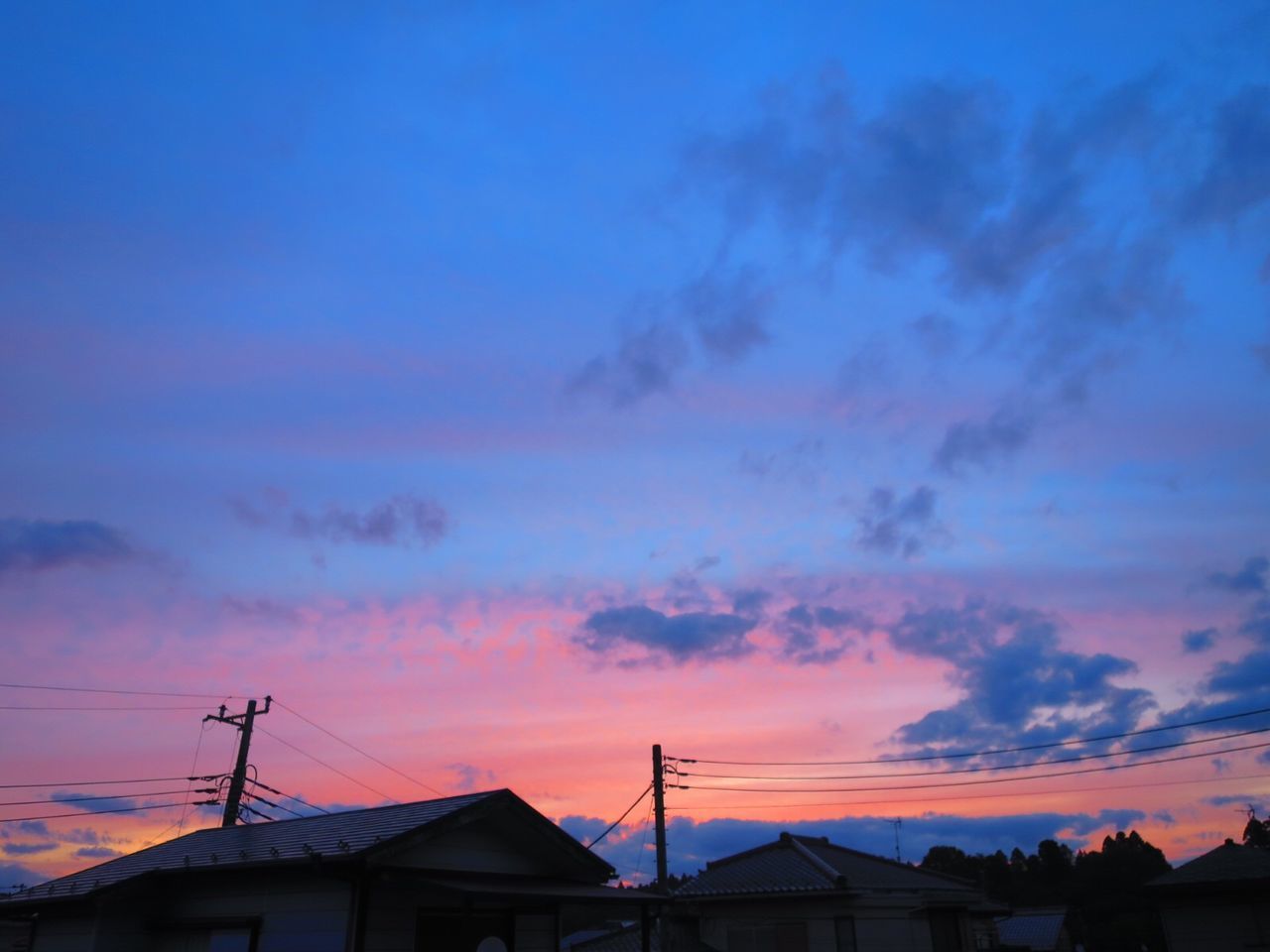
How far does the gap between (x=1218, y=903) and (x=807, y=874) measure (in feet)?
41.5

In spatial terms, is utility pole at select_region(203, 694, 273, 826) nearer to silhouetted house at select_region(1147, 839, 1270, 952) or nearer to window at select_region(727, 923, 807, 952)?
window at select_region(727, 923, 807, 952)

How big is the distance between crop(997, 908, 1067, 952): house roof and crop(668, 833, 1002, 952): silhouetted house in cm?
3995

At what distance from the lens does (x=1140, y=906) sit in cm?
7494

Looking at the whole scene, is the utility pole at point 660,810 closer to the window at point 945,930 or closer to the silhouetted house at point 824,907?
the silhouetted house at point 824,907

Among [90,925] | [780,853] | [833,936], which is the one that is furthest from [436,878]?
[780,853]

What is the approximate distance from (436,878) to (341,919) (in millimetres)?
1620

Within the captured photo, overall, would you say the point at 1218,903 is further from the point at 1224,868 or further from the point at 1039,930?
the point at 1039,930

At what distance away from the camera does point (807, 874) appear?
96.7 ft

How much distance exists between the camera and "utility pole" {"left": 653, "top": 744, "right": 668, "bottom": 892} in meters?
25.0

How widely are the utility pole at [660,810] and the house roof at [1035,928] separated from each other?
51.4 metres

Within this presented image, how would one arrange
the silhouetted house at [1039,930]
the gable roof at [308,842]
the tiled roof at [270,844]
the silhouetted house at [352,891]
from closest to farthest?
the silhouetted house at [352,891] < the gable roof at [308,842] < the tiled roof at [270,844] < the silhouetted house at [1039,930]

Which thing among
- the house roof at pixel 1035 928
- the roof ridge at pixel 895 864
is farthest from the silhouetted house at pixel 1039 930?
the roof ridge at pixel 895 864

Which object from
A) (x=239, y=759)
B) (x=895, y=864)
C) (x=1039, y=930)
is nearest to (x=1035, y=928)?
(x=1039, y=930)

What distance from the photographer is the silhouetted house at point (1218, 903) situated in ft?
84.8
